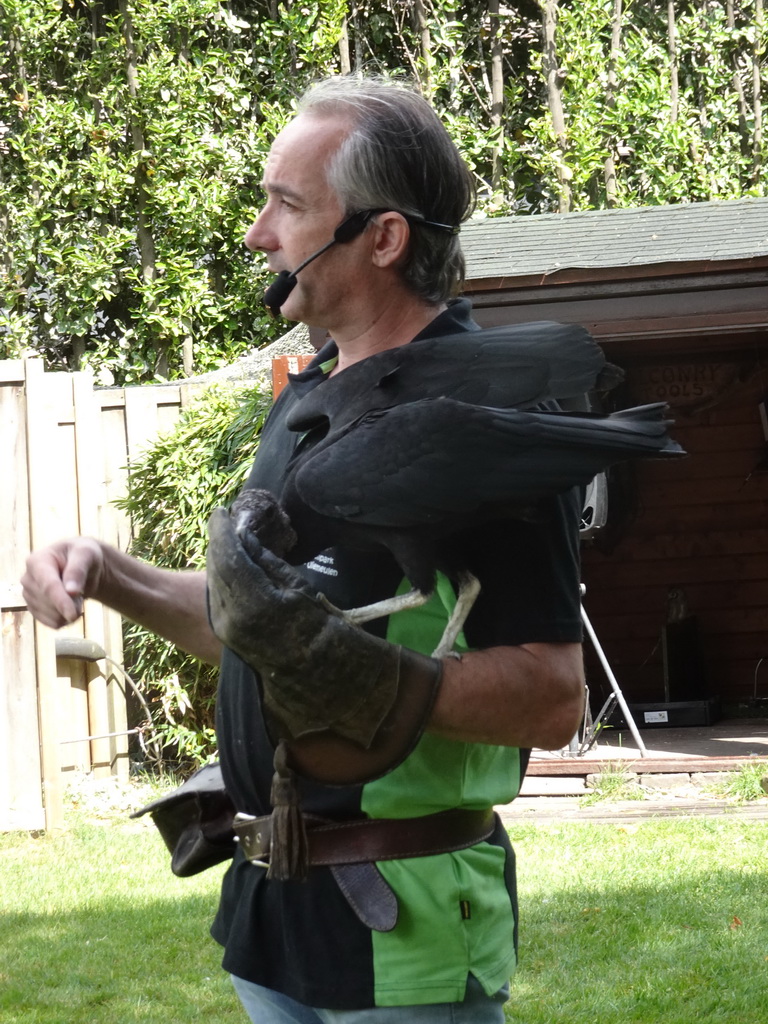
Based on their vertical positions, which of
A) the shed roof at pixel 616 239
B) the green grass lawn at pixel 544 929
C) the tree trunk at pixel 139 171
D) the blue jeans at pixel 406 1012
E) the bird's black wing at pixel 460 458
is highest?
the tree trunk at pixel 139 171

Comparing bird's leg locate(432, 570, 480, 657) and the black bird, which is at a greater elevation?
the black bird

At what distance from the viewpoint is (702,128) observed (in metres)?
13.2

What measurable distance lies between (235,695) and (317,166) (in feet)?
2.64

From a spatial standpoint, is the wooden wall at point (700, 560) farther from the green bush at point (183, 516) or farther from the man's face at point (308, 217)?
the man's face at point (308, 217)

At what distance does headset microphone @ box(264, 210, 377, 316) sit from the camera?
1829mm

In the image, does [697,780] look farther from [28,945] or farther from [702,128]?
[702,128]

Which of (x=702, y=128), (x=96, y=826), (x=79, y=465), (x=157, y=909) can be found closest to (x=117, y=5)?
(x=702, y=128)

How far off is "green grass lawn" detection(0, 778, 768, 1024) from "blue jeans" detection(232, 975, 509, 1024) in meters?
2.33

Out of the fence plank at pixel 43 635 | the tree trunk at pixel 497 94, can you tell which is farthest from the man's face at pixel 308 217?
the tree trunk at pixel 497 94

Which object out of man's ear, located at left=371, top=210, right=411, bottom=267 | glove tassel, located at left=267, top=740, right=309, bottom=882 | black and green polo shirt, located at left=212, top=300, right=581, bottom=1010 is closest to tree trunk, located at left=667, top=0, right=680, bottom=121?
man's ear, located at left=371, top=210, right=411, bottom=267

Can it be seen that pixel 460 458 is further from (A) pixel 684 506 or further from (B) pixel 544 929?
(A) pixel 684 506

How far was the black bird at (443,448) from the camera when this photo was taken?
5.24 feet

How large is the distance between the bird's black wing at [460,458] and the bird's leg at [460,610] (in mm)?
91

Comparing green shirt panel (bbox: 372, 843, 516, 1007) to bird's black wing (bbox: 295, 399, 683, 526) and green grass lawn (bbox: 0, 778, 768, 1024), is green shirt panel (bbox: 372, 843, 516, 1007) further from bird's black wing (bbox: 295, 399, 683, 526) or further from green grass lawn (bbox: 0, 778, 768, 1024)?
green grass lawn (bbox: 0, 778, 768, 1024)
